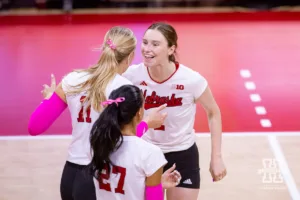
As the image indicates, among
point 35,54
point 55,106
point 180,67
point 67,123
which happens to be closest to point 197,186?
point 180,67

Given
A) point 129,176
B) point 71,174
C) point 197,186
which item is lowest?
point 197,186

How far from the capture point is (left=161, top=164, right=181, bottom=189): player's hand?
12.5ft

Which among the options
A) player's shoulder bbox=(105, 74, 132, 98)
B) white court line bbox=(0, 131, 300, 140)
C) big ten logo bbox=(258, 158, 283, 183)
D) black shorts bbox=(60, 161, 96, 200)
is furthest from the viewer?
white court line bbox=(0, 131, 300, 140)

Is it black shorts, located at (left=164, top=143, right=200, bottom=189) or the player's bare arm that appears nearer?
the player's bare arm

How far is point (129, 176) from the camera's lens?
3475 mm

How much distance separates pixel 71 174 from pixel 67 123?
4.53 meters

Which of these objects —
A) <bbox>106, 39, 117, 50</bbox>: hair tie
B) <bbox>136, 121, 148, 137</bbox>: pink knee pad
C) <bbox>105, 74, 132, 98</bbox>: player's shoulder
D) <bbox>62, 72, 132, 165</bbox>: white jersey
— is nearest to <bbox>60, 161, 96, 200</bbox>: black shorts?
<bbox>62, 72, 132, 165</bbox>: white jersey

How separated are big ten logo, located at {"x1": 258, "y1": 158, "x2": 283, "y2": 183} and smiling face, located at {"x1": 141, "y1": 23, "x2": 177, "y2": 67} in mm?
2549

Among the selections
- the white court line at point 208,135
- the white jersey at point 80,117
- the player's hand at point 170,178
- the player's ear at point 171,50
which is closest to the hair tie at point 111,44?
the white jersey at point 80,117

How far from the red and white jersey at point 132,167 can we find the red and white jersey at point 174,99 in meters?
1.35

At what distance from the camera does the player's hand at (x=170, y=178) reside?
3822mm

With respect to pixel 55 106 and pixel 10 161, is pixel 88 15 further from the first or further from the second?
pixel 55 106

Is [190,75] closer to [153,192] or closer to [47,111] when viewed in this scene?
[47,111]

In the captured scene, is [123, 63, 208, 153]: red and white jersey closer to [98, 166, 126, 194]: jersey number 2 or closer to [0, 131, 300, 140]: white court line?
[98, 166, 126, 194]: jersey number 2
